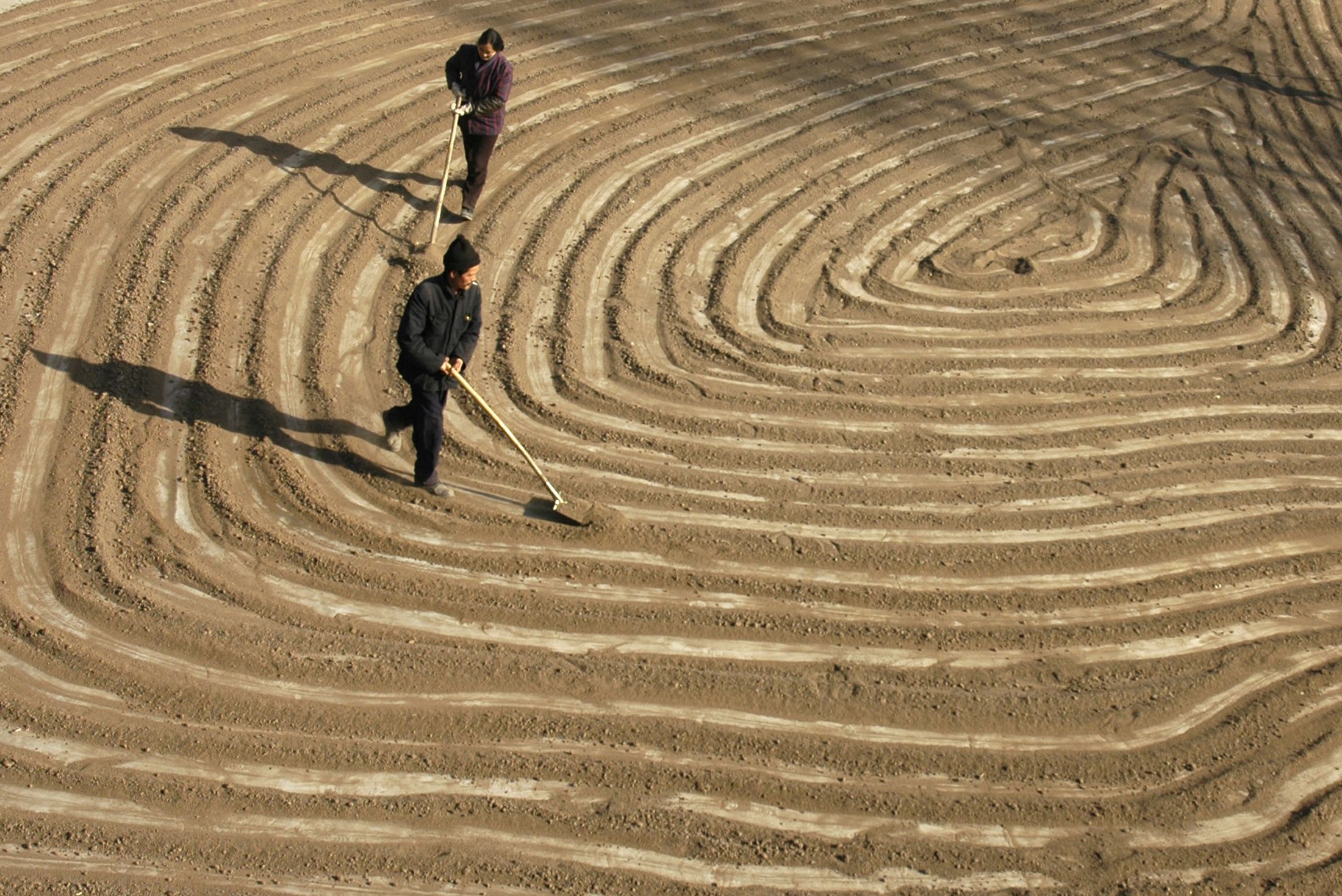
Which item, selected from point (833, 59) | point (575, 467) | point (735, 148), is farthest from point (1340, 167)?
point (575, 467)

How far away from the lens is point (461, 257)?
243 inches

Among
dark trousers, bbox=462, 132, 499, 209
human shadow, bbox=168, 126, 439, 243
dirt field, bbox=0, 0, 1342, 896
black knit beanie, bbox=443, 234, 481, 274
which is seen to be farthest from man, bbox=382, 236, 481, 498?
human shadow, bbox=168, 126, 439, 243

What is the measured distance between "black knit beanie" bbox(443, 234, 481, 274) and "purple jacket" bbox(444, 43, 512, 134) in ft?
9.64

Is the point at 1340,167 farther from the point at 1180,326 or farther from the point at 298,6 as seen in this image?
the point at 298,6

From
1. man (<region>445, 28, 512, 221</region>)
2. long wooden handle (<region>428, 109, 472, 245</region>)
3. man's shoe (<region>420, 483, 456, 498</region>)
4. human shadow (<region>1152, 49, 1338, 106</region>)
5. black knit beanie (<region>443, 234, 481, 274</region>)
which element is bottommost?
man's shoe (<region>420, 483, 456, 498</region>)

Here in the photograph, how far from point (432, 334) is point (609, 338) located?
1830mm

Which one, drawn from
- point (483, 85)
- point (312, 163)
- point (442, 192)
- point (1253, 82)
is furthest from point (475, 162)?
point (1253, 82)

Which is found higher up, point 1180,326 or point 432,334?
point 1180,326

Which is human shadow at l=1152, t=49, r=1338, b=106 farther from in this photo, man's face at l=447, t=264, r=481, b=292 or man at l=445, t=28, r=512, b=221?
man's face at l=447, t=264, r=481, b=292

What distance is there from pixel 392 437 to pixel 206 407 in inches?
47.0

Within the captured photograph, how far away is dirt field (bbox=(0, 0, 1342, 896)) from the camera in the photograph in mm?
5164

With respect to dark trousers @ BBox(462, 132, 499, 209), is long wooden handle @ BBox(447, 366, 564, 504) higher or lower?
lower

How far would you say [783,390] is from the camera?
7809 millimetres

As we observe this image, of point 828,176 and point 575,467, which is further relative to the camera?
point 828,176
